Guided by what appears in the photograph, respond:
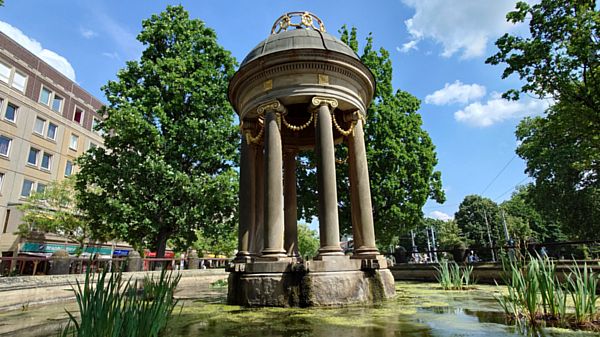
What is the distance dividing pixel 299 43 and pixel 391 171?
11804mm

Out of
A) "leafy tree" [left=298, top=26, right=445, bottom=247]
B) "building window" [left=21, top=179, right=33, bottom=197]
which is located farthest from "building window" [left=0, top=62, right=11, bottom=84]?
"leafy tree" [left=298, top=26, right=445, bottom=247]

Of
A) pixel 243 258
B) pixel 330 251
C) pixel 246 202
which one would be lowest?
pixel 243 258

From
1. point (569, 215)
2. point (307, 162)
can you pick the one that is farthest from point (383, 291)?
point (569, 215)

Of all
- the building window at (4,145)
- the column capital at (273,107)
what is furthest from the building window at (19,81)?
the column capital at (273,107)

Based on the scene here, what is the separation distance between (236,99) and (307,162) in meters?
10.8

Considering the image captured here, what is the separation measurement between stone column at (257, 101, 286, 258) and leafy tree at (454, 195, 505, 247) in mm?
67960

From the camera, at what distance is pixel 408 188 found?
19.4 meters

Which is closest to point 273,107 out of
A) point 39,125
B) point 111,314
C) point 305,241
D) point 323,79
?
point 323,79

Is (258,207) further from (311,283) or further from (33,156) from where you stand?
(33,156)

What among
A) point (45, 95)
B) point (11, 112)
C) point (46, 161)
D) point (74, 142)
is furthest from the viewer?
point (74, 142)

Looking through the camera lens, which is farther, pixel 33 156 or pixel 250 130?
pixel 33 156

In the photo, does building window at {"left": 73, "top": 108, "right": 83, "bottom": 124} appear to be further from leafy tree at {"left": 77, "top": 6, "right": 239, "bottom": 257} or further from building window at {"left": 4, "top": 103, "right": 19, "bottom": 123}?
leafy tree at {"left": 77, "top": 6, "right": 239, "bottom": 257}

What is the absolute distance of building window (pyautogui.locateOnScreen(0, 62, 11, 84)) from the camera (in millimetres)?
29172

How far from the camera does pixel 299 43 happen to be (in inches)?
348
